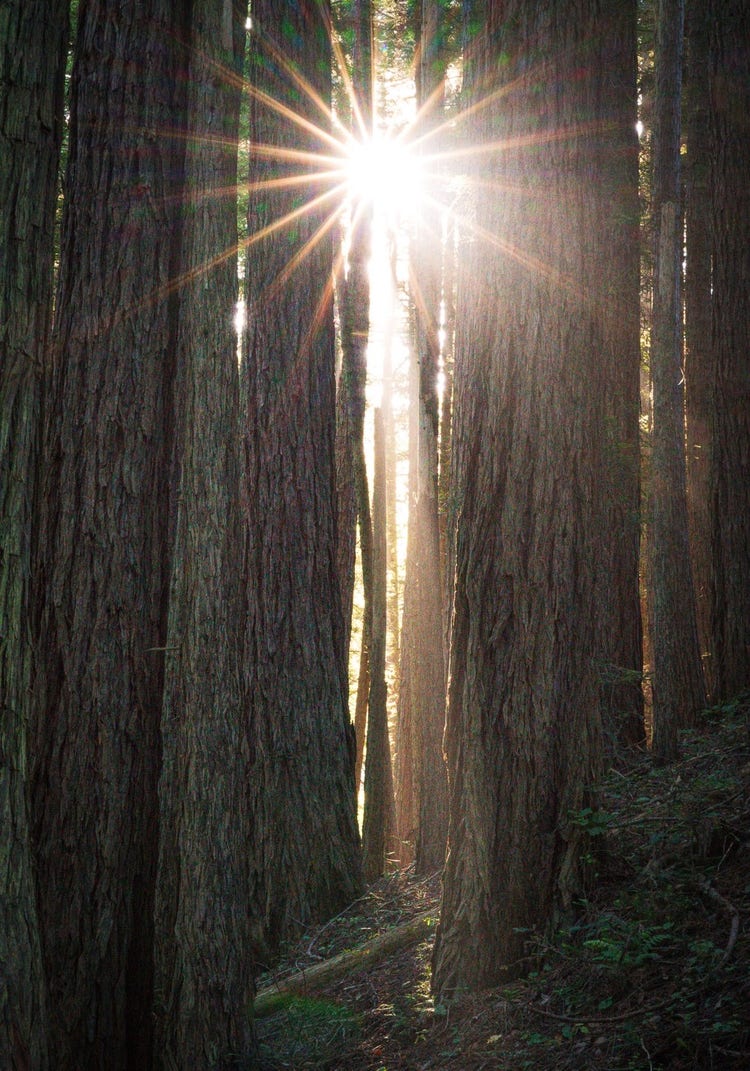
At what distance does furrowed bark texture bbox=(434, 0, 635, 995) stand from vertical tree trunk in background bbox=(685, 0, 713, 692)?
15.6ft

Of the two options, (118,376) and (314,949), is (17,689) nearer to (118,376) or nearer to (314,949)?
(118,376)

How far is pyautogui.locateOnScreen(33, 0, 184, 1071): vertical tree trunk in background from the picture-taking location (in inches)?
204

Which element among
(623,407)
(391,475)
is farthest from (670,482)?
(391,475)

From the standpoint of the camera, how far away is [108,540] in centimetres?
548

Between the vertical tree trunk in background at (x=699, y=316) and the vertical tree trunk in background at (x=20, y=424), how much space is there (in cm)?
726

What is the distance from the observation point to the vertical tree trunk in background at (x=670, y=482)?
28.0 ft

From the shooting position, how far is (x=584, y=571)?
5.22 meters

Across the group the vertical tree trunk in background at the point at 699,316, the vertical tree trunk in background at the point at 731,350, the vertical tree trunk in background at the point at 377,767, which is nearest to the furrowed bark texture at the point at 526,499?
the vertical tree trunk in background at the point at 731,350

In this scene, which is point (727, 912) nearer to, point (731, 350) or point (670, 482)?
point (670, 482)

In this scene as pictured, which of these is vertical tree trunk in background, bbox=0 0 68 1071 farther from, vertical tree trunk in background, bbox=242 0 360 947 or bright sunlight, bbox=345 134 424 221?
bright sunlight, bbox=345 134 424 221

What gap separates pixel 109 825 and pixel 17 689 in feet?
5.53

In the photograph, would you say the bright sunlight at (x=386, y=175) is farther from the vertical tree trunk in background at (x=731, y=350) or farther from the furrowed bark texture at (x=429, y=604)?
the vertical tree trunk in background at (x=731, y=350)

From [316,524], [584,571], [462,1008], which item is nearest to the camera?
[462,1008]

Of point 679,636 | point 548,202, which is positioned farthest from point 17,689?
point 679,636
